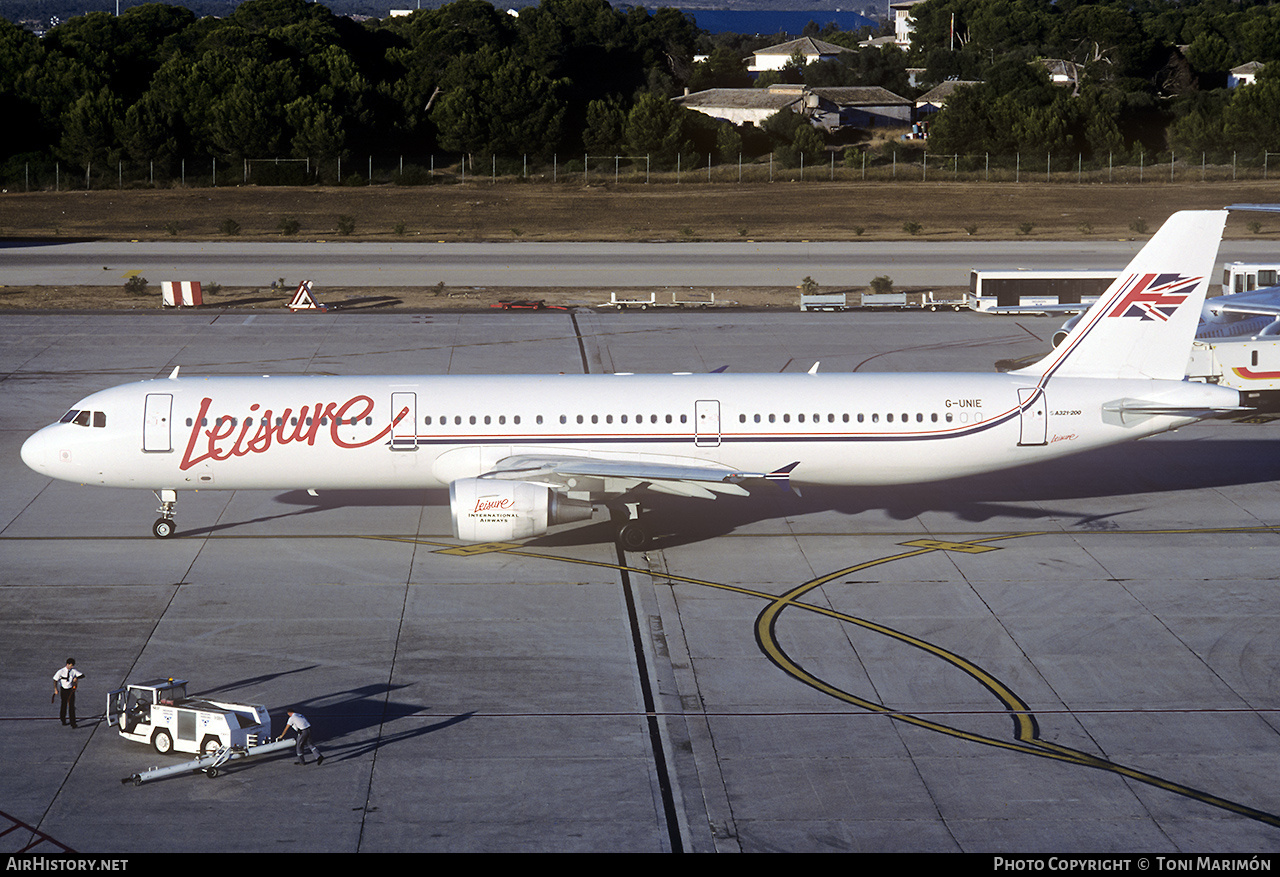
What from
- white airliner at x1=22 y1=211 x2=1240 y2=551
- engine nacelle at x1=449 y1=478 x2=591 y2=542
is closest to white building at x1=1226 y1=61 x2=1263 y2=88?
white airliner at x1=22 y1=211 x2=1240 y2=551

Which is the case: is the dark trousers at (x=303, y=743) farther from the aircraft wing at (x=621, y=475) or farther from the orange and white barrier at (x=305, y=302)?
the orange and white barrier at (x=305, y=302)

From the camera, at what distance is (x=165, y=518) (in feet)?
112

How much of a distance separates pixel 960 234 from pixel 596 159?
45018 mm

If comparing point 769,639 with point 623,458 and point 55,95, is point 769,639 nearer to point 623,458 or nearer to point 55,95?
point 623,458

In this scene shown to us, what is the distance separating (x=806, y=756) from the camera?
22.0 m

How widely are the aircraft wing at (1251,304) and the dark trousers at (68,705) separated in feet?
146

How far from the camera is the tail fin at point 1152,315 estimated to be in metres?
33.3

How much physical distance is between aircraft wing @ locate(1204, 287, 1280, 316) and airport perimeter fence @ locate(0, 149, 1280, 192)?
73263 millimetres

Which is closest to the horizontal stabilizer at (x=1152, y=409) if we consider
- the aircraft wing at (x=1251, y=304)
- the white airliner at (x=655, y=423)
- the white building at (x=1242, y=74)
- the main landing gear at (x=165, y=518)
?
the white airliner at (x=655, y=423)

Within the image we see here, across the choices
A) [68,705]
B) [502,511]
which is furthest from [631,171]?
[68,705]

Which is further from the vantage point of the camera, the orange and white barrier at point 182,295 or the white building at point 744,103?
the white building at point 744,103

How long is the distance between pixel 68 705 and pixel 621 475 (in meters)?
13.8

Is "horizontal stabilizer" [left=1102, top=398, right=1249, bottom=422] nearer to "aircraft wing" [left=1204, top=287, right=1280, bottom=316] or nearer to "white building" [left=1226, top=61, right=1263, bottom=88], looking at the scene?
"aircraft wing" [left=1204, top=287, right=1280, bottom=316]

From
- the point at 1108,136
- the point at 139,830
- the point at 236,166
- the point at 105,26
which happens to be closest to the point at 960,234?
the point at 1108,136
